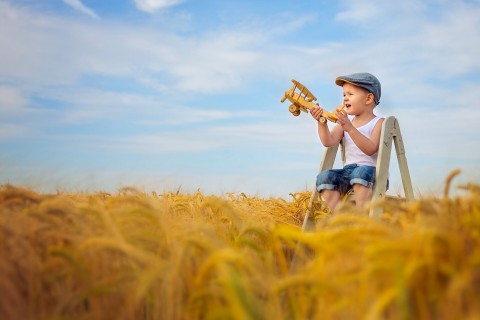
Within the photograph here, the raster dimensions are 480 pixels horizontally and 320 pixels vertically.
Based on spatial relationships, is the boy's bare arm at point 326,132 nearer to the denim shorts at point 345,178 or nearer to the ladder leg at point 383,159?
the denim shorts at point 345,178

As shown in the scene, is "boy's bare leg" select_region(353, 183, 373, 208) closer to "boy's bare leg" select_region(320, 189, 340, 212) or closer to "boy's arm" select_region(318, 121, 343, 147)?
"boy's bare leg" select_region(320, 189, 340, 212)

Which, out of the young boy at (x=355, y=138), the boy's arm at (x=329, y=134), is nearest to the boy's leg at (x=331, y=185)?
the young boy at (x=355, y=138)

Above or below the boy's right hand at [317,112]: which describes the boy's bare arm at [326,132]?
below

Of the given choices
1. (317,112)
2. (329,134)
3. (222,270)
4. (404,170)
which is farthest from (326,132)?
(222,270)

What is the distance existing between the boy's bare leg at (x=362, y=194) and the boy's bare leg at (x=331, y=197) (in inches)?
9.6

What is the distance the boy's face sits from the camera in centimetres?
534

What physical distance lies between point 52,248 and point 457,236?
61.7 inches

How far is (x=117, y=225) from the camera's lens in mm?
2451

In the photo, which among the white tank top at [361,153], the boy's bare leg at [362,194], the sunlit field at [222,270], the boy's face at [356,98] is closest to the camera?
the sunlit field at [222,270]

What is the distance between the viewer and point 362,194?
189 inches

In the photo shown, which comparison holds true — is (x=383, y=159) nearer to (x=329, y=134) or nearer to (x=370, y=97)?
(x=329, y=134)

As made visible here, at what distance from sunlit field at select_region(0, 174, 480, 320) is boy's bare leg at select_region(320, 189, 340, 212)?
7.85ft

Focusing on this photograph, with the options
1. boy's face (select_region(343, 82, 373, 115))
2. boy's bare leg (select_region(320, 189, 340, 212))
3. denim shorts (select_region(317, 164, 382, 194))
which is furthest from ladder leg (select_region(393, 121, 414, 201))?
boy's bare leg (select_region(320, 189, 340, 212))

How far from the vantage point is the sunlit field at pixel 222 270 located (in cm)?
172
